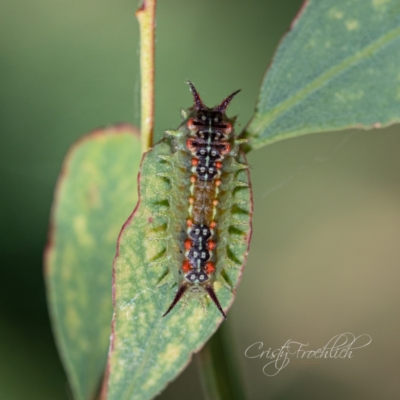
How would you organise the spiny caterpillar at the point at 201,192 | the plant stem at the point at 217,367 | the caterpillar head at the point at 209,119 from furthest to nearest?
the caterpillar head at the point at 209,119 < the spiny caterpillar at the point at 201,192 < the plant stem at the point at 217,367

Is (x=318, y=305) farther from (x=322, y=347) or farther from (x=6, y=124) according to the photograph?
(x=6, y=124)

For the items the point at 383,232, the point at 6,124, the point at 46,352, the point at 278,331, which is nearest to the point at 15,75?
the point at 6,124

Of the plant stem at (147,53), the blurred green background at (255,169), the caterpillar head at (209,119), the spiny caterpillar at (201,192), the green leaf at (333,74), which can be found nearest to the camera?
the plant stem at (147,53)

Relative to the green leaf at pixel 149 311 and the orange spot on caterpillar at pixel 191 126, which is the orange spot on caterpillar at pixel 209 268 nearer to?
the green leaf at pixel 149 311
